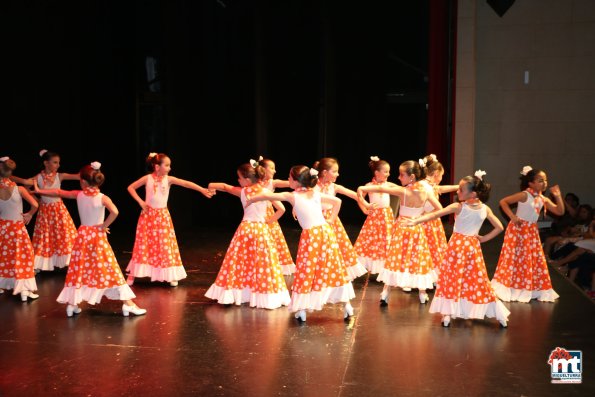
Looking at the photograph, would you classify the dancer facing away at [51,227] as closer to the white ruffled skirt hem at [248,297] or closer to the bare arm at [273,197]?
the white ruffled skirt hem at [248,297]

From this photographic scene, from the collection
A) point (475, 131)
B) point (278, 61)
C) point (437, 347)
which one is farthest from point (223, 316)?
point (475, 131)

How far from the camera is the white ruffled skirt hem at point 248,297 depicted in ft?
18.1

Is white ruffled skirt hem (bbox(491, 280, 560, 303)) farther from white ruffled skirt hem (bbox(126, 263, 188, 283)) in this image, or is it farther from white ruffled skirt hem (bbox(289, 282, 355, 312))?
white ruffled skirt hem (bbox(126, 263, 188, 283))

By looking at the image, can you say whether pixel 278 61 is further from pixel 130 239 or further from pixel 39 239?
pixel 39 239

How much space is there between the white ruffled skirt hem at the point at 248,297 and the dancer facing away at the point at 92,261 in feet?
2.26

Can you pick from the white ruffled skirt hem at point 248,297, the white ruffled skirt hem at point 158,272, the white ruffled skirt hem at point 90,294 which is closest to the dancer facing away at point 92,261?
the white ruffled skirt hem at point 90,294

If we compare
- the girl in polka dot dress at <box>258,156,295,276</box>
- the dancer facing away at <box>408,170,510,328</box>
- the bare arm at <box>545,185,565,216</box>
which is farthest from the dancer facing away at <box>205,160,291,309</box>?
the bare arm at <box>545,185,565,216</box>

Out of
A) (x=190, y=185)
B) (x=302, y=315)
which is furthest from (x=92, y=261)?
(x=302, y=315)

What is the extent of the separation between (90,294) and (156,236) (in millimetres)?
1264

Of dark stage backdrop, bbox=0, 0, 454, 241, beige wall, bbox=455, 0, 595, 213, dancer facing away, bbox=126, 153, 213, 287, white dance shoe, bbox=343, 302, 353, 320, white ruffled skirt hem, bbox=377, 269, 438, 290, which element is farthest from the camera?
beige wall, bbox=455, 0, 595, 213

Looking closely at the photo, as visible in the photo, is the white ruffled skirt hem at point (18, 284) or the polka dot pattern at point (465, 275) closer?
the polka dot pattern at point (465, 275)

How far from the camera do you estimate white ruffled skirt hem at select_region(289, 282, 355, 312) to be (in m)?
5.13

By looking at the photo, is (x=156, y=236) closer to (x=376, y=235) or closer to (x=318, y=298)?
(x=318, y=298)

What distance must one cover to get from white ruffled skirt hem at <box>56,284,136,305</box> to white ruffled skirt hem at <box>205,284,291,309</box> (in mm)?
759
